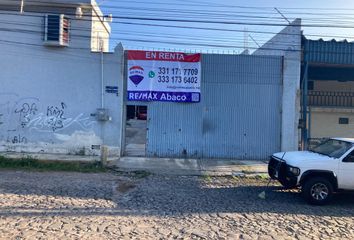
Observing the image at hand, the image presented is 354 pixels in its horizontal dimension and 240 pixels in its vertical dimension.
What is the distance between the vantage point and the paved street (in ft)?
21.4

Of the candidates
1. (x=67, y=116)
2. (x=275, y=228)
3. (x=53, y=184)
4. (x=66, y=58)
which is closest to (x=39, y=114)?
(x=67, y=116)

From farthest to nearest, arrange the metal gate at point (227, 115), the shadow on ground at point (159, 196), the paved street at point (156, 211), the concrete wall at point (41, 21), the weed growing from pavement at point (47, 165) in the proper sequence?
the metal gate at point (227, 115) < the concrete wall at point (41, 21) < the weed growing from pavement at point (47, 165) < the shadow on ground at point (159, 196) < the paved street at point (156, 211)

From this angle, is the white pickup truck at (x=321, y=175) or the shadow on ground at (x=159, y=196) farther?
the white pickup truck at (x=321, y=175)

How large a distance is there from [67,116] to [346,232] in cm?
1270

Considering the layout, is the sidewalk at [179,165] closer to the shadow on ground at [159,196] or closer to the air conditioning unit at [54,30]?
the shadow on ground at [159,196]

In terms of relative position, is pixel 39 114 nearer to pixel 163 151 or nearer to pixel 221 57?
pixel 163 151

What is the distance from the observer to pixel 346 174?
30.6 feet

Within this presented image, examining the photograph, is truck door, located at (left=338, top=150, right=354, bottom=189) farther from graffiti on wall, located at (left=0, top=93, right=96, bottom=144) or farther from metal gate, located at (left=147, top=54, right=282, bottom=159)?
graffiti on wall, located at (left=0, top=93, right=96, bottom=144)

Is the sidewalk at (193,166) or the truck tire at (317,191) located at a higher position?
the truck tire at (317,191)

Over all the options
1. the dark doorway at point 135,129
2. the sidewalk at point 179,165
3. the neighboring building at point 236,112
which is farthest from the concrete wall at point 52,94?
the neighboring building at point 236,112

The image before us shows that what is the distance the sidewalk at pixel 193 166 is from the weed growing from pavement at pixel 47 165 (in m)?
0.96

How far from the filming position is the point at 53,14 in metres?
16.5

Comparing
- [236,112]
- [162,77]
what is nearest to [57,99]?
[162,77]

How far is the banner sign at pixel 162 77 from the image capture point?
16.9 metres
